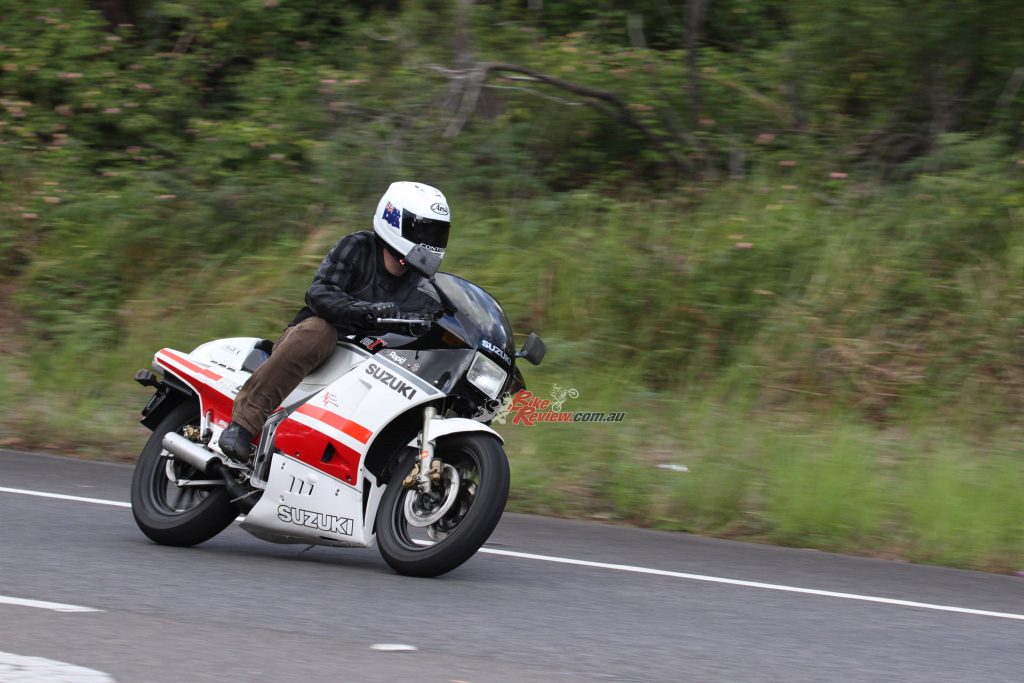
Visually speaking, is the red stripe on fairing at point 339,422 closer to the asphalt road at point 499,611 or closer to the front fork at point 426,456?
the front fork at point 426,456

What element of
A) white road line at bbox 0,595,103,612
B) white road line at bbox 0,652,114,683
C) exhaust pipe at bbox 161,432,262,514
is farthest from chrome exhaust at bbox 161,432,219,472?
white road line at bbox 0,652,114,683

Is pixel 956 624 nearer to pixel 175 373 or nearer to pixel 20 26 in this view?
pixel 175 373

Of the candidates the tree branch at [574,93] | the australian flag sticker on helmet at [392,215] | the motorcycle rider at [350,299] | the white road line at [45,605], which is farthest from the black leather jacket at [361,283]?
the tree branch at [574,93]

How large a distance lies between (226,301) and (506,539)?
5593mm

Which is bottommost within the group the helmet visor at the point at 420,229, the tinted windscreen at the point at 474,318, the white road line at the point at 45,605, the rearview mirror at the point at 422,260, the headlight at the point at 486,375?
the white road line at the point at 45,605

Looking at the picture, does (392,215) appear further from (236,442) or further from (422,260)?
(236,442)

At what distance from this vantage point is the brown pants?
6.20 m

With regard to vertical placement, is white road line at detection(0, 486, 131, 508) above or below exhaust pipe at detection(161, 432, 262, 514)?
below

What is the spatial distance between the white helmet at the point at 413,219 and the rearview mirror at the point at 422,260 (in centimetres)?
4

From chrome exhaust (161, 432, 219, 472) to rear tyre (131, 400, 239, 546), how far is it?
15 centimetres

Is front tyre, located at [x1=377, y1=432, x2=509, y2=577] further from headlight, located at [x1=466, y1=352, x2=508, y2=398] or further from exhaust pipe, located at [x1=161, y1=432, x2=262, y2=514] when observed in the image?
exhaust pipe, located at [x1=161, y1=432, x2=262, y2=514]

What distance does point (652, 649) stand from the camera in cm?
502

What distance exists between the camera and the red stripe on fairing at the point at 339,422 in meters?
6.08

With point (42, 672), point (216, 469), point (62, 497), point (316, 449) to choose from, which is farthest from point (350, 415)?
point (62, 497)
